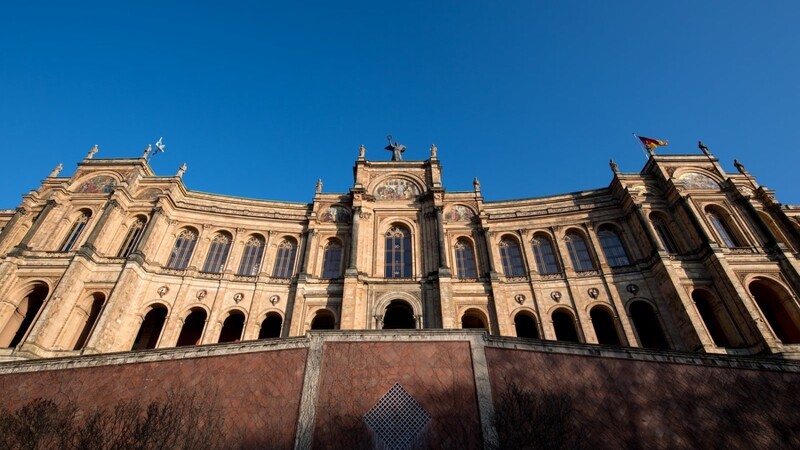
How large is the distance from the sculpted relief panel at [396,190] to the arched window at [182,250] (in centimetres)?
1431

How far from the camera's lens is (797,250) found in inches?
1021

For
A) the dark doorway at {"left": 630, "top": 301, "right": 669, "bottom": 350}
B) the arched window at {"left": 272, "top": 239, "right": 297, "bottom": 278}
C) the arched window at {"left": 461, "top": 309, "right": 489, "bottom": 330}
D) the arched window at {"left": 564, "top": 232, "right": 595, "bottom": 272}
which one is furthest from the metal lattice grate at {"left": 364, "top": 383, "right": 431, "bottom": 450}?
the arched window at {"left": 564, "top": 232, "right": 595, "bottom": 272}

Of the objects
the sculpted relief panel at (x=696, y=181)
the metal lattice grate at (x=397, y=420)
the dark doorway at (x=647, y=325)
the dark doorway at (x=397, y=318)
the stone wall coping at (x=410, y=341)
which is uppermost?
the sculpted relief panel at (x=696, y=181)

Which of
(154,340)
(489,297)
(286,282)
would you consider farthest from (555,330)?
(154,340)

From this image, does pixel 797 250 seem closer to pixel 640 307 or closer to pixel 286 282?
pixel 640 307

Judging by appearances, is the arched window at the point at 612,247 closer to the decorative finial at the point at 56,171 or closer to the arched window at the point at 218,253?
the arched window at the point at 218,253

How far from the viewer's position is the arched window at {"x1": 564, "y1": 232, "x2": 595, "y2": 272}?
2808 centimetres

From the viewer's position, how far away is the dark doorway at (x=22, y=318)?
23.1 metres

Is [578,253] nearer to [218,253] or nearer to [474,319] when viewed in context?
[474,319]

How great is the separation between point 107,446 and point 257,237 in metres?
20.7

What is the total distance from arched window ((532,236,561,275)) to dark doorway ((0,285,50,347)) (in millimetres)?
32322

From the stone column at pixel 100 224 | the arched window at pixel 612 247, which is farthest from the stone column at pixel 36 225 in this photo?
the arched window at pixel 612 247

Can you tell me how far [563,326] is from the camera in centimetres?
2692

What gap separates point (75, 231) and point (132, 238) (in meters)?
3.83
